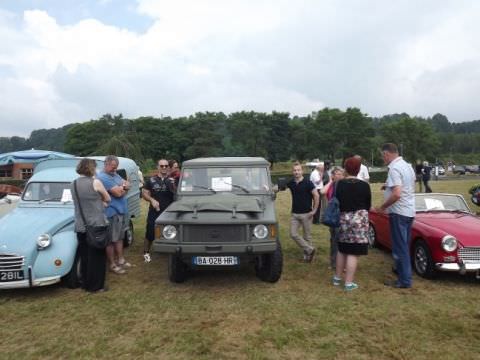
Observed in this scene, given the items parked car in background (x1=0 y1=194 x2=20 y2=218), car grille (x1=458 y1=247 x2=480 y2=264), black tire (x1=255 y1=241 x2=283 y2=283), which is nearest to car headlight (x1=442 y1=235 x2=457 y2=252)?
car grille (x1=458 y1=247 x2=480 y2=264)

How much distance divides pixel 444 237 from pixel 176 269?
397cm

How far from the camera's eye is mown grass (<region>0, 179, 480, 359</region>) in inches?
158

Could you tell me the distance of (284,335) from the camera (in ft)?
14.1

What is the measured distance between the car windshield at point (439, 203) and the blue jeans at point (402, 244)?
1.74 metres

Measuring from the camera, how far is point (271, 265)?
5.91 metres

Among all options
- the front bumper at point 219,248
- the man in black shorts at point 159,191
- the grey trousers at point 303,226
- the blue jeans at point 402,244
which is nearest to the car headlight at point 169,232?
the front bumper at point 219,248

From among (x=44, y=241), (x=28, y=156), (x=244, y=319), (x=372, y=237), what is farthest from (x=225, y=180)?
(x=28, y=156)

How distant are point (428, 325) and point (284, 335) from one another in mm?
1671

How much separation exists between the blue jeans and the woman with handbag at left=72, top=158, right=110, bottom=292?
4172 millimetres

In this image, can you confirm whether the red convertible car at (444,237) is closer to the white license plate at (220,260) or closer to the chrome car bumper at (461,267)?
the chrome car bumper at (461,267)

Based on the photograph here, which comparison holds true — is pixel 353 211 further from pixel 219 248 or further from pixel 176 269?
pixel 176 269

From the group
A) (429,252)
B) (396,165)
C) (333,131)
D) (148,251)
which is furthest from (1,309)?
(333,131)

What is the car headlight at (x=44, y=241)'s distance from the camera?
554cm

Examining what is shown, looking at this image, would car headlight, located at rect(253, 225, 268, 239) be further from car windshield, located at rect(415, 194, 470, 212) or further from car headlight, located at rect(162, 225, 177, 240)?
car windshield, located at rect(415, 194, 470, 212)
